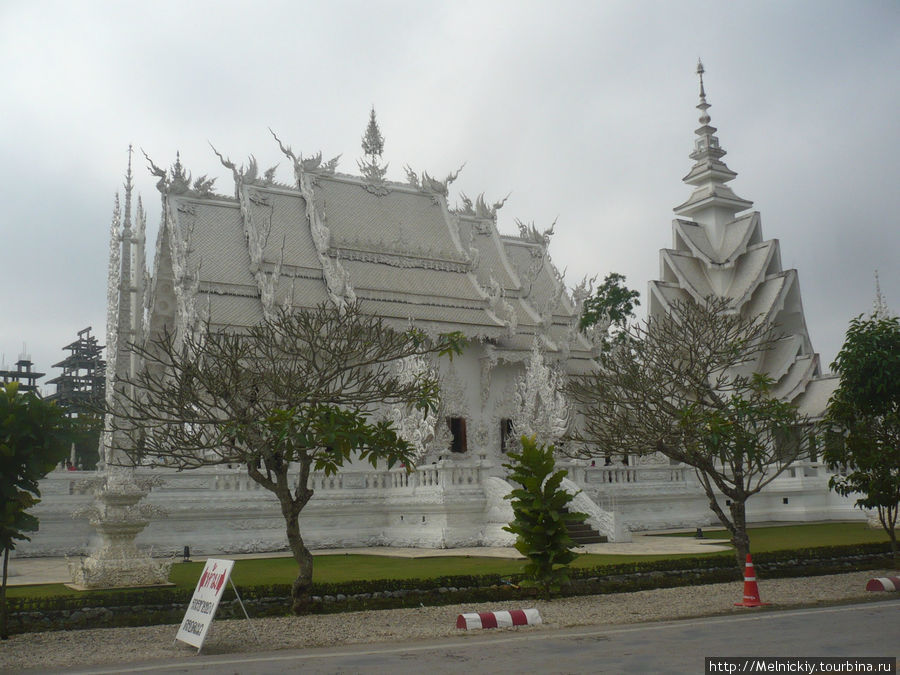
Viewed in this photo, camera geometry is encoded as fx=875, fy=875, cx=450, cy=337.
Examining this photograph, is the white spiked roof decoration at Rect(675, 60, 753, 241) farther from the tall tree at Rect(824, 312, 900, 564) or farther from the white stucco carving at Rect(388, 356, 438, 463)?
the tall tree at Rect(824, 312, 900, 564)

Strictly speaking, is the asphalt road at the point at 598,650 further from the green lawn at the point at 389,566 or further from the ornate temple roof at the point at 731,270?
the ornate temple roof at the point at 731,270

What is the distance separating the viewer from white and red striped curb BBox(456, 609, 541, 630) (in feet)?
28.2

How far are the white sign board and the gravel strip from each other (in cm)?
13

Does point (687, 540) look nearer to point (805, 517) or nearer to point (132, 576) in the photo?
point (805, 517)

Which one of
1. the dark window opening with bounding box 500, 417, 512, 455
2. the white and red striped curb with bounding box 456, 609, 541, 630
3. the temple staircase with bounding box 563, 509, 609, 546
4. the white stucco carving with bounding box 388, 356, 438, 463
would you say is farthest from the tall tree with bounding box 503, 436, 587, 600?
the dark window opening with bounding box 500, 417, 512, 455

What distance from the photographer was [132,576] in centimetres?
1177

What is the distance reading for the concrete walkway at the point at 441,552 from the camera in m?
13.9

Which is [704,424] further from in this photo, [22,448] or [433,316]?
[433,316]

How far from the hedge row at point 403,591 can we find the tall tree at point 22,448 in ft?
2.35

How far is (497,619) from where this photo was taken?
872cm

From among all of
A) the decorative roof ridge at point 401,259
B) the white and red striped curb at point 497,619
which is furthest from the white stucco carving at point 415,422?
the white and red striped curb at point 497,619

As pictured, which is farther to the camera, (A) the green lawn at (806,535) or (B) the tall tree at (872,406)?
(A) the green lawn at (806,535)

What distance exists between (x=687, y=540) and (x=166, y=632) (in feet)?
41.0

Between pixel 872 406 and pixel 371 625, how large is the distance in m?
8.52
